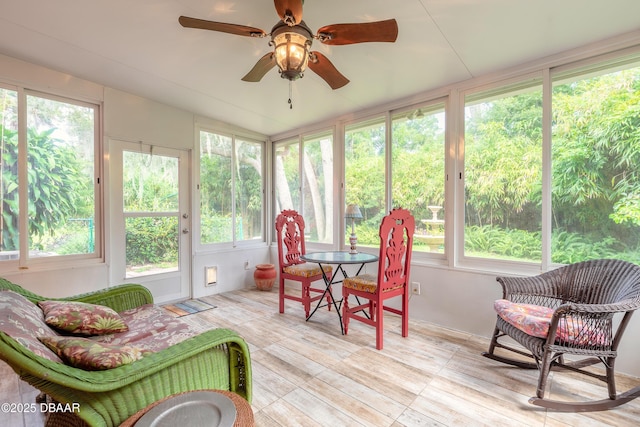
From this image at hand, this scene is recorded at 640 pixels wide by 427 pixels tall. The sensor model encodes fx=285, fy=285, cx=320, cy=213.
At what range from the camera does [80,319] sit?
152 centimetres

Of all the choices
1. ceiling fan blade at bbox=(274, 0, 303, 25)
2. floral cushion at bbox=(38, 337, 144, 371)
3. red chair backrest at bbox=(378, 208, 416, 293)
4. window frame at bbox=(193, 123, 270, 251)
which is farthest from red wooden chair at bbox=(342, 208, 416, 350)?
window frame at bbox=(193, 123, 270, 251)

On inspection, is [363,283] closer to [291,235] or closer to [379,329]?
[379,329]

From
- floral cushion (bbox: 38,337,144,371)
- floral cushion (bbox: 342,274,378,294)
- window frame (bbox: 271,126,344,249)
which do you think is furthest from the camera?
window frame (bbox: 271,126,344,249)

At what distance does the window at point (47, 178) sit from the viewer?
2.59 metres

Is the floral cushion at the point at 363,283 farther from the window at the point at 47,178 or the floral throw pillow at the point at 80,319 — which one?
the window at the point at 47,178

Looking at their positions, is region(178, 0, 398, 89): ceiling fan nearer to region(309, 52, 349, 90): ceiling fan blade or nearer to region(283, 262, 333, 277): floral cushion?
region(309, 52, 349, 90): ceiling fan blade

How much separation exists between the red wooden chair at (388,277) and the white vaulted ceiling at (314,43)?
1.35 m

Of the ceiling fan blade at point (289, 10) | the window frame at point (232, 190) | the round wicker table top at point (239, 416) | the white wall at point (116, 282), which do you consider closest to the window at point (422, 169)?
the white wall at point (116, 282)

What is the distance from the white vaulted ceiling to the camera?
191cm

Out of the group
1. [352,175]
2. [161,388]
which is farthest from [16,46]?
[352,175]

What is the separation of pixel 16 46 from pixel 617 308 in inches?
186

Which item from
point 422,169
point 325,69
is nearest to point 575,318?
point 422,169

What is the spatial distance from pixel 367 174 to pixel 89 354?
10.2 ft

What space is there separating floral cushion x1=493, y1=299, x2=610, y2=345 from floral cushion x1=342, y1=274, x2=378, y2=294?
99 cm
